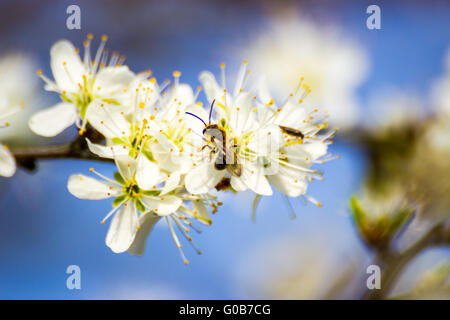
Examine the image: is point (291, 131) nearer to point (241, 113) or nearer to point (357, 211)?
point (241, 113)

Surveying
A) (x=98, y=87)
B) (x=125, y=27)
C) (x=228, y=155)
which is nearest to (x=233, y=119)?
(x=228, y=155)

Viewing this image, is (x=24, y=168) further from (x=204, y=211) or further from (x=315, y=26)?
(x=315, y=26)

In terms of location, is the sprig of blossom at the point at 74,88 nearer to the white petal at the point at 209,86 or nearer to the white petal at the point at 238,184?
the white petal at the point at 209,86

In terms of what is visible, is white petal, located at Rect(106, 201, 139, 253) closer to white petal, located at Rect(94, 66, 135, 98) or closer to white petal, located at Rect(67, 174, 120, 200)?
white petal, located at Rect(67, 174, 120, 200)

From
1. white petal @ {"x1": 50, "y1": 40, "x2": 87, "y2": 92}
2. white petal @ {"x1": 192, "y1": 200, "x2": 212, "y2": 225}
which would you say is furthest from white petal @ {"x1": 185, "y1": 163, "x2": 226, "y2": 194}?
white petal @ {"x1": 50, "y1": 40, "x2": 87, "y2": 92}

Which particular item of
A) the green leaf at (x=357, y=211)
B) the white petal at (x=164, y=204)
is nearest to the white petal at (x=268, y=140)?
the white petal at (x=164, y=204)

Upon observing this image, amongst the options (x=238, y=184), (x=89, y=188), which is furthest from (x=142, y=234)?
(x=238, y=184)
